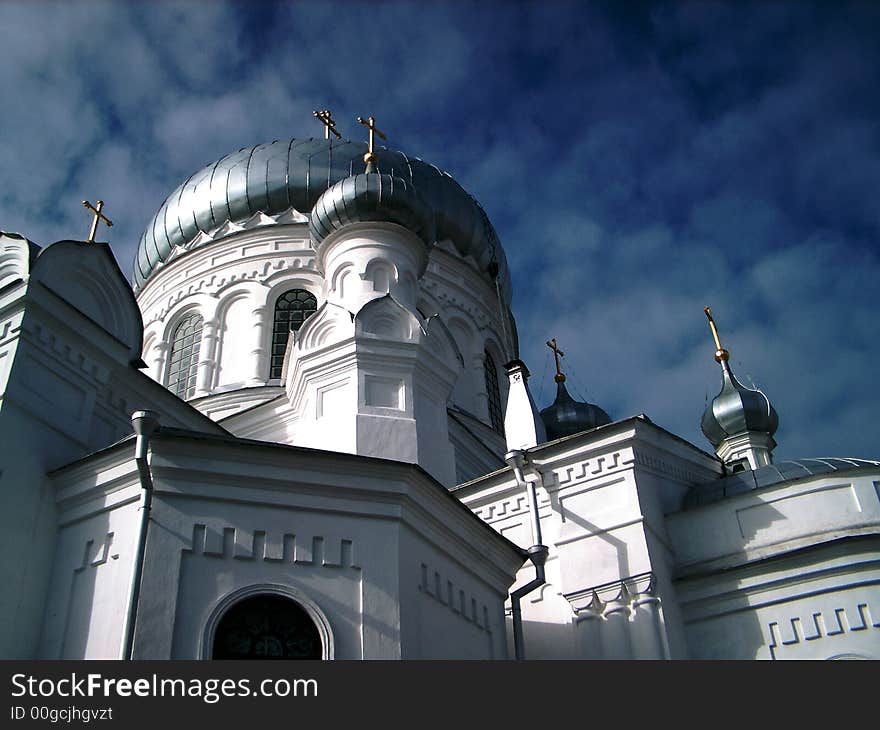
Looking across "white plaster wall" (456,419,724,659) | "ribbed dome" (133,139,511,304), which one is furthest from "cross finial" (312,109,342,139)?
"white plaster wall" (456,419,724,659)

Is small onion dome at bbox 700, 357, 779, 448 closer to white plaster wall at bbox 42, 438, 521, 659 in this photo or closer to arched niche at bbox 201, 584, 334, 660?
white plaster wall at bbox 42, 438, 521, 659

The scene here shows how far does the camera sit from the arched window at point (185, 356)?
14.3 m

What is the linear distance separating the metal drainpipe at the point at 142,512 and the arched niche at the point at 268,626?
0.47 m

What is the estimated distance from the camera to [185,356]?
14812 mm

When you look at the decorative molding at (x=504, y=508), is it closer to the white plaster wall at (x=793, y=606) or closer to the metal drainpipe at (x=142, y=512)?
the white plaster wall at (x=793, y=606)

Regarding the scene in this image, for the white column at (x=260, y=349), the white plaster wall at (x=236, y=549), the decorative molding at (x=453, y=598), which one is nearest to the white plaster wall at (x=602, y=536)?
the decorative molding at (x=453, y=598)

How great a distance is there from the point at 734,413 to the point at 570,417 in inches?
134

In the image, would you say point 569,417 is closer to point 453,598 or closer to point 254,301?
point 254,301

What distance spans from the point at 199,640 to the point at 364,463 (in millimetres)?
1713

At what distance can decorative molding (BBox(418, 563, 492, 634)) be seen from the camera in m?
7.06

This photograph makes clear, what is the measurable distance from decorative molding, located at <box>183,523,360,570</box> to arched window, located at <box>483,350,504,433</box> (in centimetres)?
815

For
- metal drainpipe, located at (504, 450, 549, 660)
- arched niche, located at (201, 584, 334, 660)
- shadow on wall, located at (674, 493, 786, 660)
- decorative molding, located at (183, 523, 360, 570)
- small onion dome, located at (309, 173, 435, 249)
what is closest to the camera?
arched niche, located at (201, 584, 334, 660)
